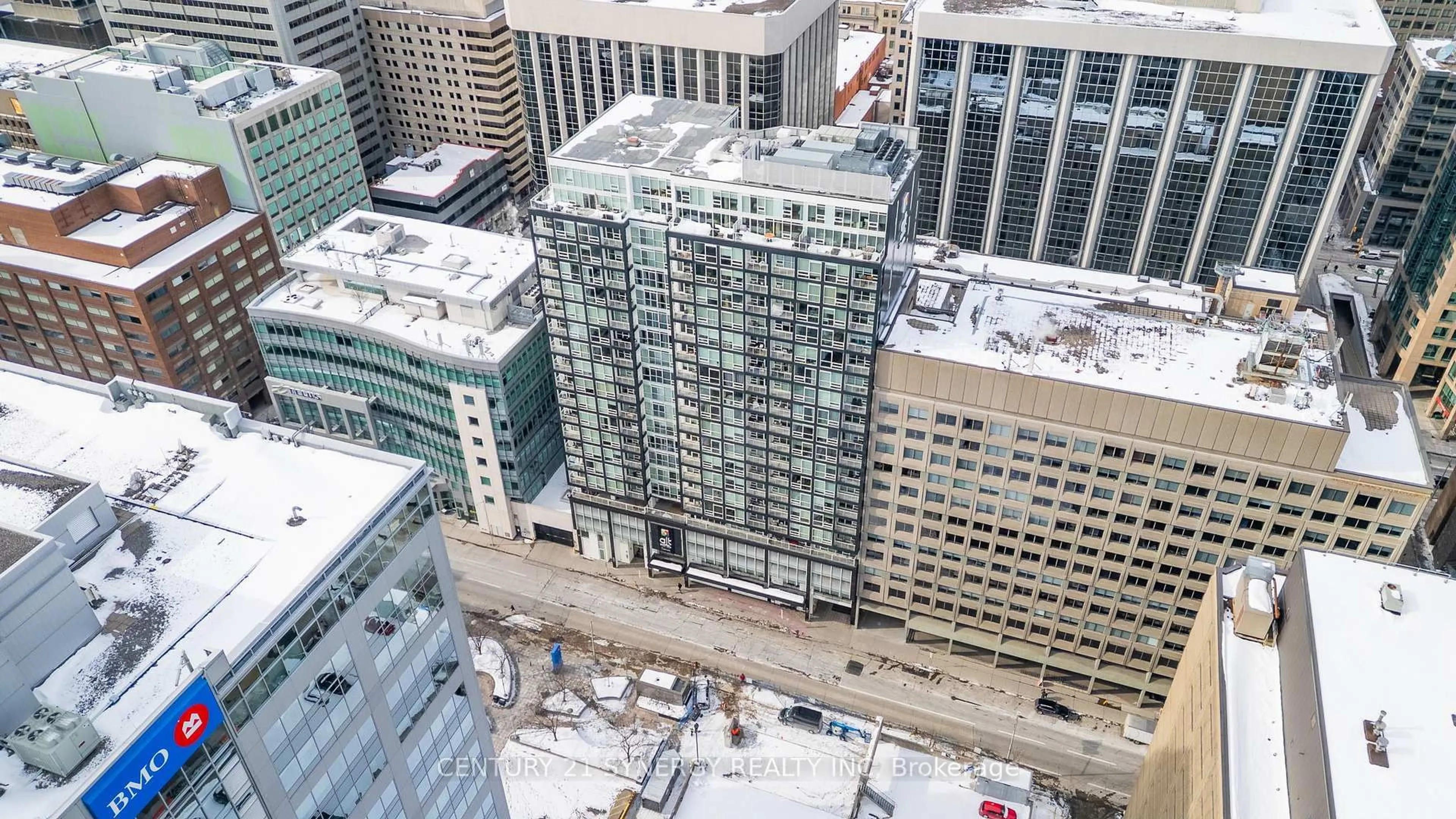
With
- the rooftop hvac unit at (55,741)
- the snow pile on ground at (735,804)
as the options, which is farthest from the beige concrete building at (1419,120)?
the rooftop hvac unit at (55,741)

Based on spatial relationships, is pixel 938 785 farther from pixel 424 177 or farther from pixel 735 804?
pixel 424 177

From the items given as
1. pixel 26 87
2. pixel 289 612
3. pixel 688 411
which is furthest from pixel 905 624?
pixel 26 87

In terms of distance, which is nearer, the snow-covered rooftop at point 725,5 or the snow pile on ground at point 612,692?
the snow pile on ground at point 612,692

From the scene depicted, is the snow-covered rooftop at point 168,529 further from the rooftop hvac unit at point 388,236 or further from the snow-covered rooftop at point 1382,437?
the snow-covered rooftop at point 1382,437

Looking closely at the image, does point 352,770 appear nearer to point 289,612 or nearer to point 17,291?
point 289,612

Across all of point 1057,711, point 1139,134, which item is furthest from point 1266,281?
point 1057,711

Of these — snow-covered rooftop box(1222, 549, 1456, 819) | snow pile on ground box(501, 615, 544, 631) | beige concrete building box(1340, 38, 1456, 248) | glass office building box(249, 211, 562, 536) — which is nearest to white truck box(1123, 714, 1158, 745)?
snow-covered rooftop box(1222, 549, 1456, 819)

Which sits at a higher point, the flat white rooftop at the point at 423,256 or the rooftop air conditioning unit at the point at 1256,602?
the rooftop air conditioning unit at the point at 1256,602
